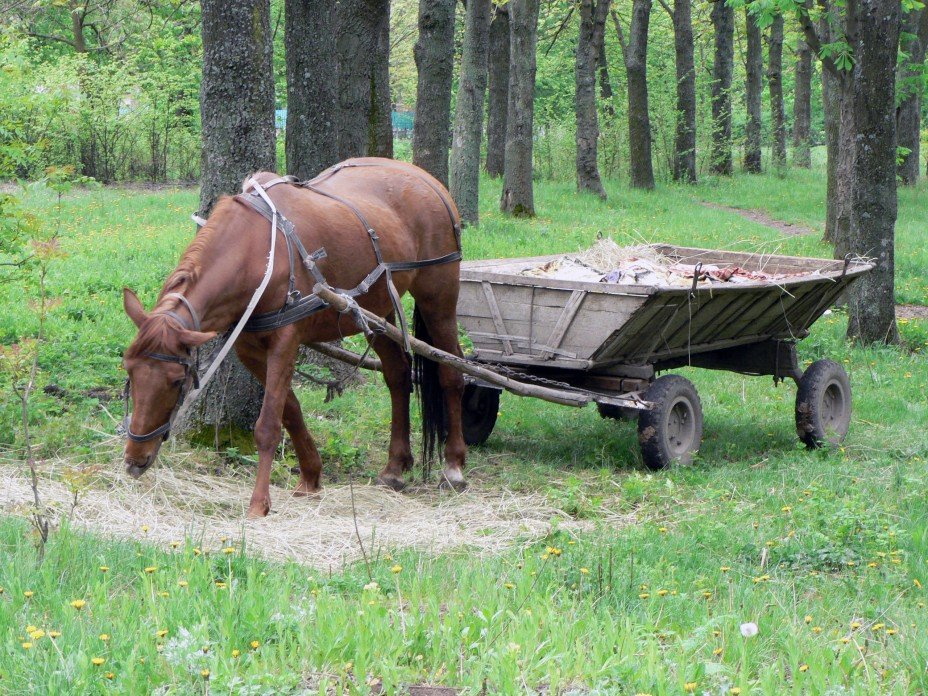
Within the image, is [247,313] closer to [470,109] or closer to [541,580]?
[541,580]

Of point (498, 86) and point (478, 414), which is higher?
point (498, 86)

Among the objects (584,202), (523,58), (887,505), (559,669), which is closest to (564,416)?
(887,505)

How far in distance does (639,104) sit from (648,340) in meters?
17.7

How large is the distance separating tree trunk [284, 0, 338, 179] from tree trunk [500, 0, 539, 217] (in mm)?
9095

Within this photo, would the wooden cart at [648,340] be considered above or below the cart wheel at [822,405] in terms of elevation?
above

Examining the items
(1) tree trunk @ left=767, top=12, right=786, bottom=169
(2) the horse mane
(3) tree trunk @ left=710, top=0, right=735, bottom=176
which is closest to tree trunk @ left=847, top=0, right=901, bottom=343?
(2) the horse mane

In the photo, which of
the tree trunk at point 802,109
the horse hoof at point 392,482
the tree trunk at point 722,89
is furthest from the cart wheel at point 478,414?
the tree trunk at point 802,109

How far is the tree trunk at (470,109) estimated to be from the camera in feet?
49.8

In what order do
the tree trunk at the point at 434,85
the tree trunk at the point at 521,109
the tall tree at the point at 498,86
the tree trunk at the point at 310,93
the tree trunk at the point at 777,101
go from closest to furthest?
the tree trunk at the point at 310,93 < the tree trunk at the point at 434,85 < the tree trunk at the point at 521,109 < the tall tree at the point at 498,86 < the tree trunk at the point at 777,101

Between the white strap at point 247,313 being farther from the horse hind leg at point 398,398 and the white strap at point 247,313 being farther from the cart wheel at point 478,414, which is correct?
the cart wheel at point 478,414

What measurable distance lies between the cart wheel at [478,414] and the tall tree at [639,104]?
17.2 meters

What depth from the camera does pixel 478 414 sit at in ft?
26.0

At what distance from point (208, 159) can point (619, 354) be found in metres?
2.89

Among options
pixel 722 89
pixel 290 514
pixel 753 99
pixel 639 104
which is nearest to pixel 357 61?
pixel 290 514
